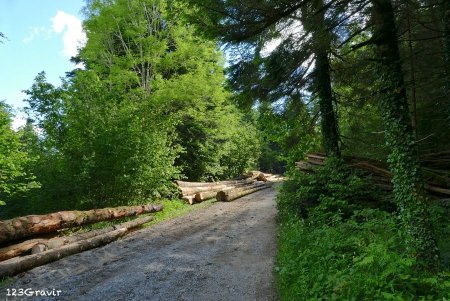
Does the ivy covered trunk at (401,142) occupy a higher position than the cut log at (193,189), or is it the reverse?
the ivy covered trunk at (401,142)

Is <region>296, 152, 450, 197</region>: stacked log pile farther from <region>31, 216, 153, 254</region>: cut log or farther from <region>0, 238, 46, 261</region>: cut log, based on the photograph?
<region>0, 238, 46, 261</region>: cut log

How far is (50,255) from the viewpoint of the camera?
293 inches

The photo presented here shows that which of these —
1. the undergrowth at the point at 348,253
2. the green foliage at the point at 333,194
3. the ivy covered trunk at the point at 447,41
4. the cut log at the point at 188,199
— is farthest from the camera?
the cut log at the point at 188,199

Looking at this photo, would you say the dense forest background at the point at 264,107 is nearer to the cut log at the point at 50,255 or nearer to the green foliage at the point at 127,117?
the green foliage at the point at 127,117

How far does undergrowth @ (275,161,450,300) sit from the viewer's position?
378 cm

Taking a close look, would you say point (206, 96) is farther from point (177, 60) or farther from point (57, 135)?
point (57, 135)

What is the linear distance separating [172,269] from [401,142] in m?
5.04

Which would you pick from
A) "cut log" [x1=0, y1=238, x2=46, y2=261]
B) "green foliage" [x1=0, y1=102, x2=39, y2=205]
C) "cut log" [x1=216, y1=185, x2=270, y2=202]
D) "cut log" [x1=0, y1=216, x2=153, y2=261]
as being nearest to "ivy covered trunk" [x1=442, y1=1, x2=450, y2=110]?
"cut log" [x1=0, y1=216, x2=153, y2=261]

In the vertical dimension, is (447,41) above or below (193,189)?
above

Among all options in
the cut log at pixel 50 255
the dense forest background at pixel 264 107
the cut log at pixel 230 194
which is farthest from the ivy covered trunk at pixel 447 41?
the cut log at pixel 230 194

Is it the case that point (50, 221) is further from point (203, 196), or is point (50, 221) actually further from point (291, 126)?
point (203, 196)

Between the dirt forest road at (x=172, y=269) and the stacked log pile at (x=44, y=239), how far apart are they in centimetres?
27

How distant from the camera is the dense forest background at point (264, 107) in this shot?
5.27 m

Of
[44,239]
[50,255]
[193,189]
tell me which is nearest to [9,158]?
[44,239]
